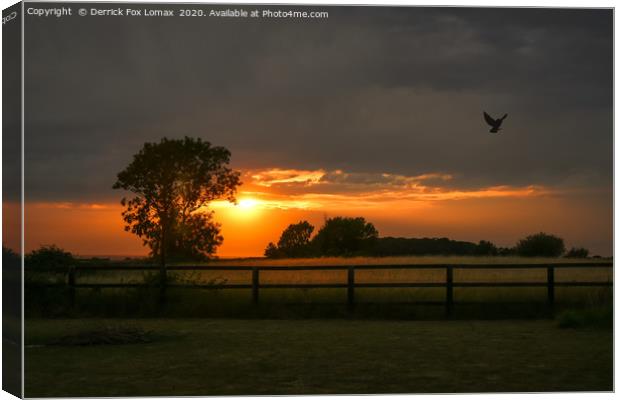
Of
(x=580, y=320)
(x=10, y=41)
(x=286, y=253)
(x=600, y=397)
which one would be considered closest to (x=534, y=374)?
(x=600, y=397)

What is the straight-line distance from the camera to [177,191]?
1672 cm

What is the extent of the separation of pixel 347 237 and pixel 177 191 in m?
10.3

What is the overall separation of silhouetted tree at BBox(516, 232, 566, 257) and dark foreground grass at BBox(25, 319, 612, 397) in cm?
2124

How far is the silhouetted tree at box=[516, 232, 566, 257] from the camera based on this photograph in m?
34.4

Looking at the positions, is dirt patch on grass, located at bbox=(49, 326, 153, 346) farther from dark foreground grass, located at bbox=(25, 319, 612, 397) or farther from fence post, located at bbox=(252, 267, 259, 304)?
fence post, located at bbox=(252, 267, 259, 304)

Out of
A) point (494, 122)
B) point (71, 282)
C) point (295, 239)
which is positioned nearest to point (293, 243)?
point (295, 239)

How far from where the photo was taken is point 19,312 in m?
8.41

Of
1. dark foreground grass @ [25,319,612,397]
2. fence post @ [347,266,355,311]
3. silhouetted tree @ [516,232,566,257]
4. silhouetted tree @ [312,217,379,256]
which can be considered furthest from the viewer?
silhouetted tree @ [516,232,566,257]

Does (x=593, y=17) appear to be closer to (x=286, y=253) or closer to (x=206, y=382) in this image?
(x=206, y=382)

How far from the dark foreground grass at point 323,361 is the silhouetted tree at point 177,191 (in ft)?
9.47

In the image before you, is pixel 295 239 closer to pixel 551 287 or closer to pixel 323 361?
pixel 551 287

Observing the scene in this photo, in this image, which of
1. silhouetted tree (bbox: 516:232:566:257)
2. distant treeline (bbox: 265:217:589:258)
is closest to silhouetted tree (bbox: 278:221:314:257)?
distant treeline (bbox: 265:217:589:258)

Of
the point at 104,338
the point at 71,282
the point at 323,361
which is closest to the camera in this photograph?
the point at 323,361

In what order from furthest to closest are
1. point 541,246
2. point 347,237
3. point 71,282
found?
point 541,246 < point 347,237 < point 71,282
